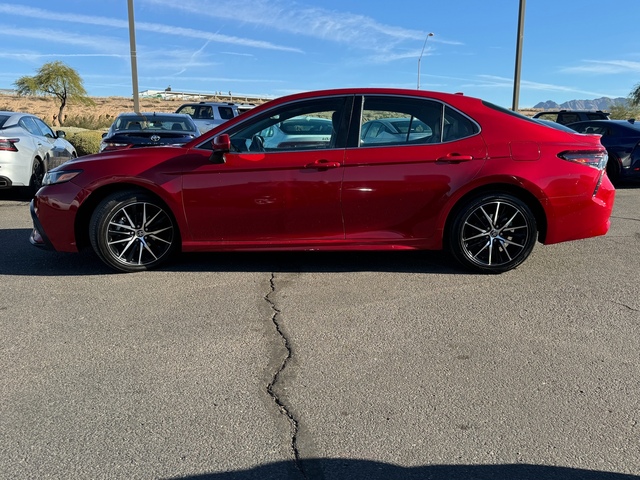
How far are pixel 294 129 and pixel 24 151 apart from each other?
5.99 meters

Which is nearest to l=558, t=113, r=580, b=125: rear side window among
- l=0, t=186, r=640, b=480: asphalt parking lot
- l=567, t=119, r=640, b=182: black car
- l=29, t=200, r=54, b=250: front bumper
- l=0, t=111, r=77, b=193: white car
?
l=567, t=119, r=640, b=182: black car

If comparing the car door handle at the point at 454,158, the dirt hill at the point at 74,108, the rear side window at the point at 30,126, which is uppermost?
the dirt hill at the point at 74,108

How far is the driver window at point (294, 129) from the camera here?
5090mm

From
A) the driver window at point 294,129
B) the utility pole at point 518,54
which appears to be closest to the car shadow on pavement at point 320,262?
the driver window at point 294,129

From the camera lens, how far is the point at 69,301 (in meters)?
4.52

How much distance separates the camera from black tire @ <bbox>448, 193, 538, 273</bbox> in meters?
5.07

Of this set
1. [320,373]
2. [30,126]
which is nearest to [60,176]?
[320,373]

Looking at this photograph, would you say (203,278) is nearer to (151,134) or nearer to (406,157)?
(406,157)

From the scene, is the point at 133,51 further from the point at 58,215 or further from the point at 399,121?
the point at 399,121

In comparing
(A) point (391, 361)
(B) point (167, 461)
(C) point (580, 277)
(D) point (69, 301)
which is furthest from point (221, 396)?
(C) point (580, 277)

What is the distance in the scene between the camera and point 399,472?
2.41 metres

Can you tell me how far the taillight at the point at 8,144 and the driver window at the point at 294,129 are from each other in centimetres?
560

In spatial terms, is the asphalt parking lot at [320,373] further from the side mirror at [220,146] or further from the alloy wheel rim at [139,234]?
the side mirror at [220,146]

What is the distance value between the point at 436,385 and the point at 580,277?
264 centimetres
